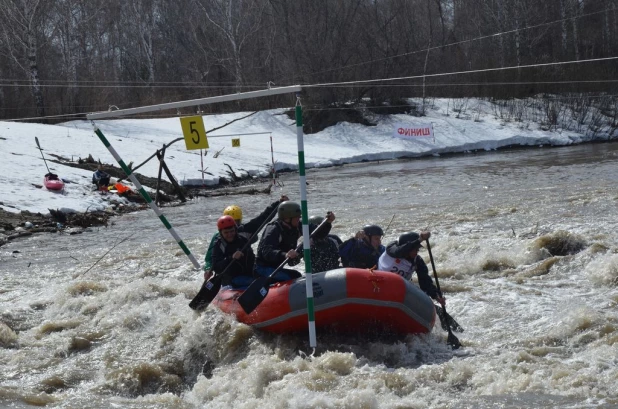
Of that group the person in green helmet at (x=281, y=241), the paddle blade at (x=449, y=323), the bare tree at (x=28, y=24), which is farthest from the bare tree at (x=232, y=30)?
the paddle blade at (x=449, y=323)

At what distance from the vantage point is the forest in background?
40281 mm

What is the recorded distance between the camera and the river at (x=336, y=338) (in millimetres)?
6543

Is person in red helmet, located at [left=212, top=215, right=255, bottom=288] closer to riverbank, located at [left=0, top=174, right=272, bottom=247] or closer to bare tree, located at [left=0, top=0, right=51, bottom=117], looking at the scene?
riverbank, located at [left=0, top=174, right=272, bottom=247]

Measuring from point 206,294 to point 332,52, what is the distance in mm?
34708

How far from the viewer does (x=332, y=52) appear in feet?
139

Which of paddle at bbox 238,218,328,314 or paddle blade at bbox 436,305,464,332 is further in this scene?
paddle blade at bbox 436,305,464,332

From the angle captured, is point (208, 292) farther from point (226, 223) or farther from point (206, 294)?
point (226, 223)

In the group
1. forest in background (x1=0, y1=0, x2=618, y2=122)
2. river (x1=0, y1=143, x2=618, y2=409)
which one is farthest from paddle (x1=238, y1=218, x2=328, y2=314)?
forest in background (x1=0, y1=0, x2=618, y2=122)

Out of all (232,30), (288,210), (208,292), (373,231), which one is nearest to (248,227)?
(208,292)

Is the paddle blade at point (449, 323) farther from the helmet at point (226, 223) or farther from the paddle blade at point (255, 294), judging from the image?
the helmet at point (226, 223)

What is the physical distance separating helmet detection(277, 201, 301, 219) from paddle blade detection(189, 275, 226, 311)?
3.49ft

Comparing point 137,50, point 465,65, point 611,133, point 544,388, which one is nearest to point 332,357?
point 544,388

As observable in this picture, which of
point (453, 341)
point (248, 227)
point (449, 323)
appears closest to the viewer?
point (453, 341)

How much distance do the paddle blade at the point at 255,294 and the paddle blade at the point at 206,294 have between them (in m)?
0.85
